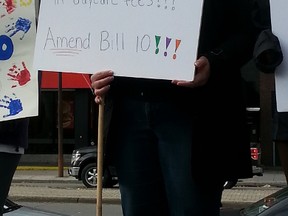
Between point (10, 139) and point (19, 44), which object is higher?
point (19, 44)

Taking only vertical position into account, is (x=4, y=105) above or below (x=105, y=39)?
below

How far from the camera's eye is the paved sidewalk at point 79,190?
42.3ft

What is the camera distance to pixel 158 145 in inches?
90.4

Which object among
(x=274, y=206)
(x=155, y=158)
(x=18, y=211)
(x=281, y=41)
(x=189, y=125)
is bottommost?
(x=18, y=211)

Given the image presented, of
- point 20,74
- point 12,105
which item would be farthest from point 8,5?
point 12,105

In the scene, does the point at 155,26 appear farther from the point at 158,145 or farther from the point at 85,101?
the point at 85,101

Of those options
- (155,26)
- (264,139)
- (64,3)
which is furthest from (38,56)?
(264,139)

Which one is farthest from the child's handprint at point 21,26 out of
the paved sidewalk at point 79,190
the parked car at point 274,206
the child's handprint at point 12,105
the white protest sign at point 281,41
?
the paved sidewalk at point 79,190

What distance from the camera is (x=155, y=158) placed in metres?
2.31

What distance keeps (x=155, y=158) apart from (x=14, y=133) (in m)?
0.62

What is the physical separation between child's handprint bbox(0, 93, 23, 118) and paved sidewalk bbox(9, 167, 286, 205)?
955cm

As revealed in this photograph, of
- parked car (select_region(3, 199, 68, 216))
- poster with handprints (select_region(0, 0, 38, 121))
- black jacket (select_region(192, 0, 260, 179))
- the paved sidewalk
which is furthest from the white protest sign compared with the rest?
the paved sidewalk

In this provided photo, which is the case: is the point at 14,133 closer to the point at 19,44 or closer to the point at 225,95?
the point at 19,44

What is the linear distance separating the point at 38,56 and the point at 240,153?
0.78 metres
